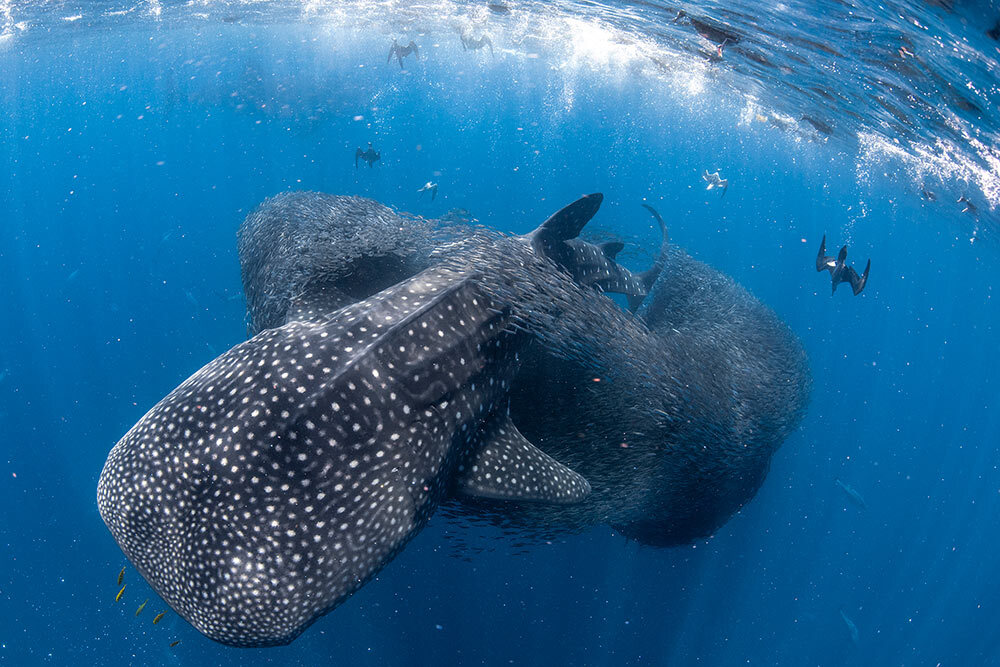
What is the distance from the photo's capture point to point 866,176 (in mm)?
36875

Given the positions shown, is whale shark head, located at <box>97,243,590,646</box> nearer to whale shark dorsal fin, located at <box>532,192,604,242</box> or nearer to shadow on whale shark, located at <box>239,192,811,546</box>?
shadow on whale shark, located at <box>239,192,811,546</box>

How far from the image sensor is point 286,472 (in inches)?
148

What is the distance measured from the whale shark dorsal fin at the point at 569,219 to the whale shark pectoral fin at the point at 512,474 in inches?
133

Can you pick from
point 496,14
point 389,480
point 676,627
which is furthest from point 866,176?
point 389,480

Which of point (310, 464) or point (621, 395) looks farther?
point (621, 395)

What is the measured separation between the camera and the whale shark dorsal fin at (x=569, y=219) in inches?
281

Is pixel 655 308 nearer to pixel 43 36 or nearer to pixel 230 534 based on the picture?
A: pixel 230 534

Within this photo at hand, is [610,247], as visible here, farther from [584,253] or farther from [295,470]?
[295,470]

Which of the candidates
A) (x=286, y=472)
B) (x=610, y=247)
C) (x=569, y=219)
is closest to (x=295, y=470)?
(x=286, y=472)

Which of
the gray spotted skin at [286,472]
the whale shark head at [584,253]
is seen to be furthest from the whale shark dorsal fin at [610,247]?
the gray spotted skin at [286,472]

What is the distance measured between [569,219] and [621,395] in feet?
8.83

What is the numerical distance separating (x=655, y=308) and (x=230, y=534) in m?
10.1

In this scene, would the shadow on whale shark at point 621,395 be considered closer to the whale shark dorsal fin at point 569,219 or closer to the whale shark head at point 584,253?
the whale shark head at point 584,253

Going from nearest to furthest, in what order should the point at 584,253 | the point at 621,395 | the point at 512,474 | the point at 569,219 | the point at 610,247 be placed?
the point at 512,474, the point at 621,395, the point at 569,219, the point at 584,253, the point at 610,247
